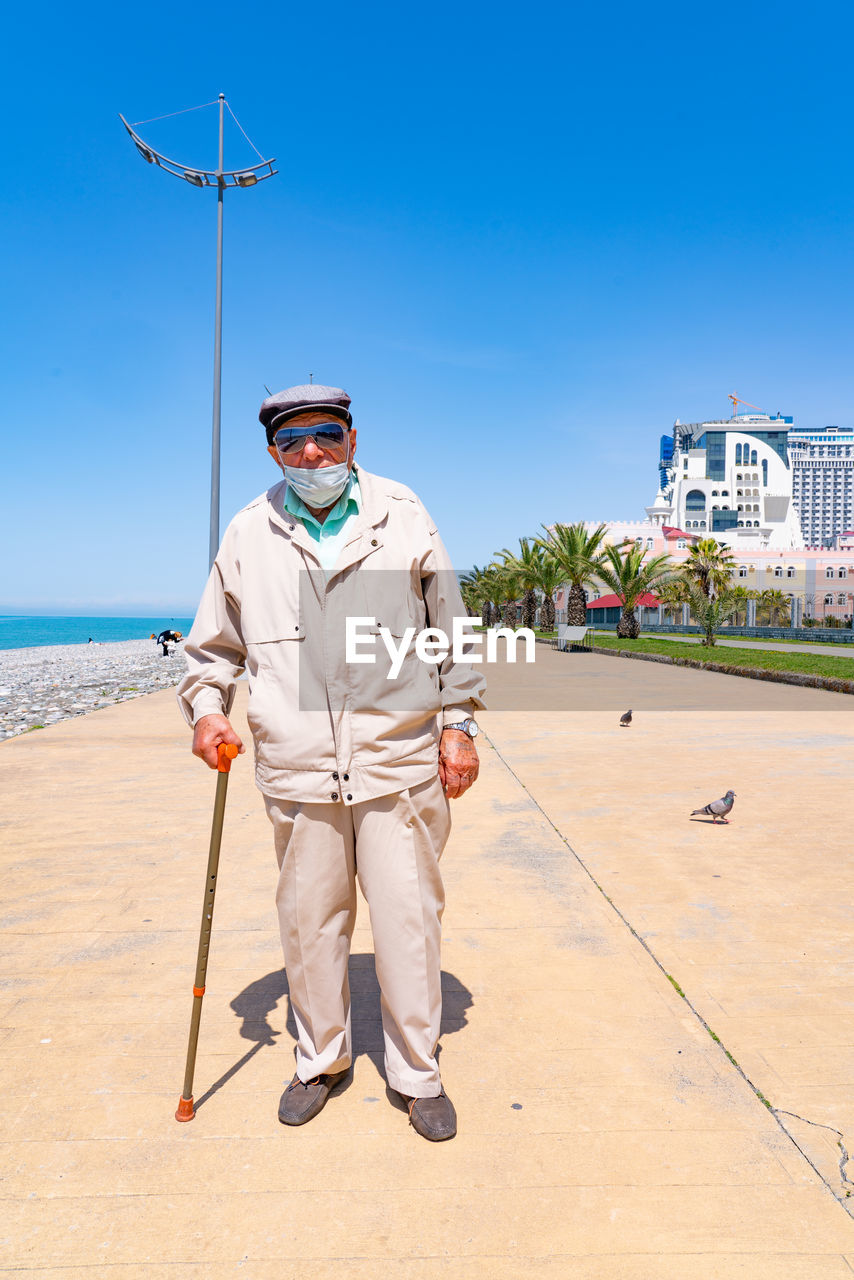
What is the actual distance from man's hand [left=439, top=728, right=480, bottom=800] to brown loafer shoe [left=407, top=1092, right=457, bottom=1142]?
2.71ft

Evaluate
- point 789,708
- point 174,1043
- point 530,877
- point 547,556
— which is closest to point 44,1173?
point 174,1043

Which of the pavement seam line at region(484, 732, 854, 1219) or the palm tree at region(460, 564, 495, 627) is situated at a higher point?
the palm tree at region(460, 564, 495, 627)

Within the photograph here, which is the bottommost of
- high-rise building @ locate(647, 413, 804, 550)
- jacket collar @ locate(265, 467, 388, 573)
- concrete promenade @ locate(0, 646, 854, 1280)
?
concrete promenade @ locate(0, 646, 854, 1280)

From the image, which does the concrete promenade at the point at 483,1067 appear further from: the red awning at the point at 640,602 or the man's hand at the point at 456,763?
the red awning at the point at 640,602

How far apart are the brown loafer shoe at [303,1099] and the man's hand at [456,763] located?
0.91m

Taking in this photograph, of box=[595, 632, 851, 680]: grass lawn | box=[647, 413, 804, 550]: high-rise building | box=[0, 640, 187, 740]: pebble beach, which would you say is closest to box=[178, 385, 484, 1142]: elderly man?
box=[0, 640, 187, 740]: pebble beach

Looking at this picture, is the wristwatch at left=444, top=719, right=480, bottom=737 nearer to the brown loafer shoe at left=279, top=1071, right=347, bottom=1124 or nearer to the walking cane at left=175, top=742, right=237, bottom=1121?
the walking cane at left=175, top=742, right=237, bottom=1121

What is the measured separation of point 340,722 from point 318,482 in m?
0.69

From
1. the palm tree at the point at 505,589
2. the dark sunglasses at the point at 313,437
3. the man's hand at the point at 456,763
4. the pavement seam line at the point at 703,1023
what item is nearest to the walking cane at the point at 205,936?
the man's hand at the point at 456,763

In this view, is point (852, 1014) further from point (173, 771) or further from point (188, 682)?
point (173, 771)

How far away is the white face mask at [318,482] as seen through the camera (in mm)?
2557

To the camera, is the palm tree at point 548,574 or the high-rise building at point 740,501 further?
the high-rise building at point 740,501

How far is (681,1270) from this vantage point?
6.17 ft

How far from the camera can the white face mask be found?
2557 mm
